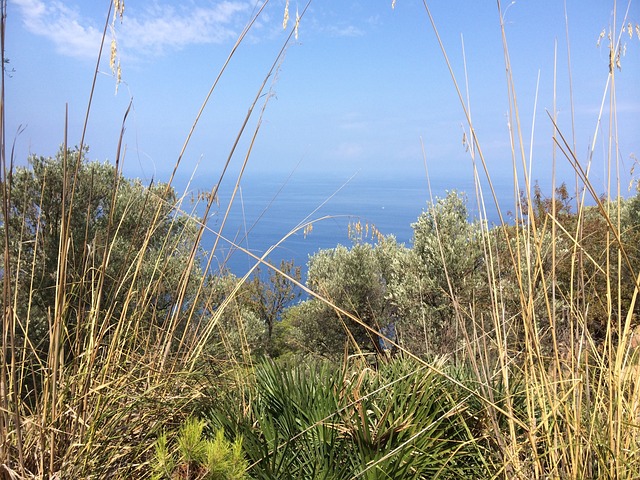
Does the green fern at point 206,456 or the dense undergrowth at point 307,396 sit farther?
the dense undergrowth at point 307,396

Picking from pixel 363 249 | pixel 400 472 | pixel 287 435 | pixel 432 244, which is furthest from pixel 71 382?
pixel 363 249

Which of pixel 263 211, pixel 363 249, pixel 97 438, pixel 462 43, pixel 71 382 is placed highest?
pixel 462 43

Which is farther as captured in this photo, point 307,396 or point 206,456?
point 307,396

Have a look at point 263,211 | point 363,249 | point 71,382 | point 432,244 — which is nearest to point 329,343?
point 363,249

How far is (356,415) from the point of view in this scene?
57.9 inches

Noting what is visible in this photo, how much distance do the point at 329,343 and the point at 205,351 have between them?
33.3ft

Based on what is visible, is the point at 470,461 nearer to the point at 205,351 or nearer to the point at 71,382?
the point at 205,351

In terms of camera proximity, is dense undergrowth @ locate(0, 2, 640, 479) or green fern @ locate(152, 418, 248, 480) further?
dense undergrowth @ locate(0, 2, 640, 479)

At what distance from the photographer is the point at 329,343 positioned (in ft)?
39.0

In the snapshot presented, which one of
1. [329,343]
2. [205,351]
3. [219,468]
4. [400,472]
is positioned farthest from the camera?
[329,343]

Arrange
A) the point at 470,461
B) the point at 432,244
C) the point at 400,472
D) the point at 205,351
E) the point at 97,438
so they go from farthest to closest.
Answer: the point at 432,244 < the point at 205,351 < the point at 470,461 < the point at 400,472 < the point at 97,438

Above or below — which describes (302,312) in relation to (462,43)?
below

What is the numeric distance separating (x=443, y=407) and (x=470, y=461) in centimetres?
19

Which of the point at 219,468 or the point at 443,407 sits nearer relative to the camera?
the point at 219,468
